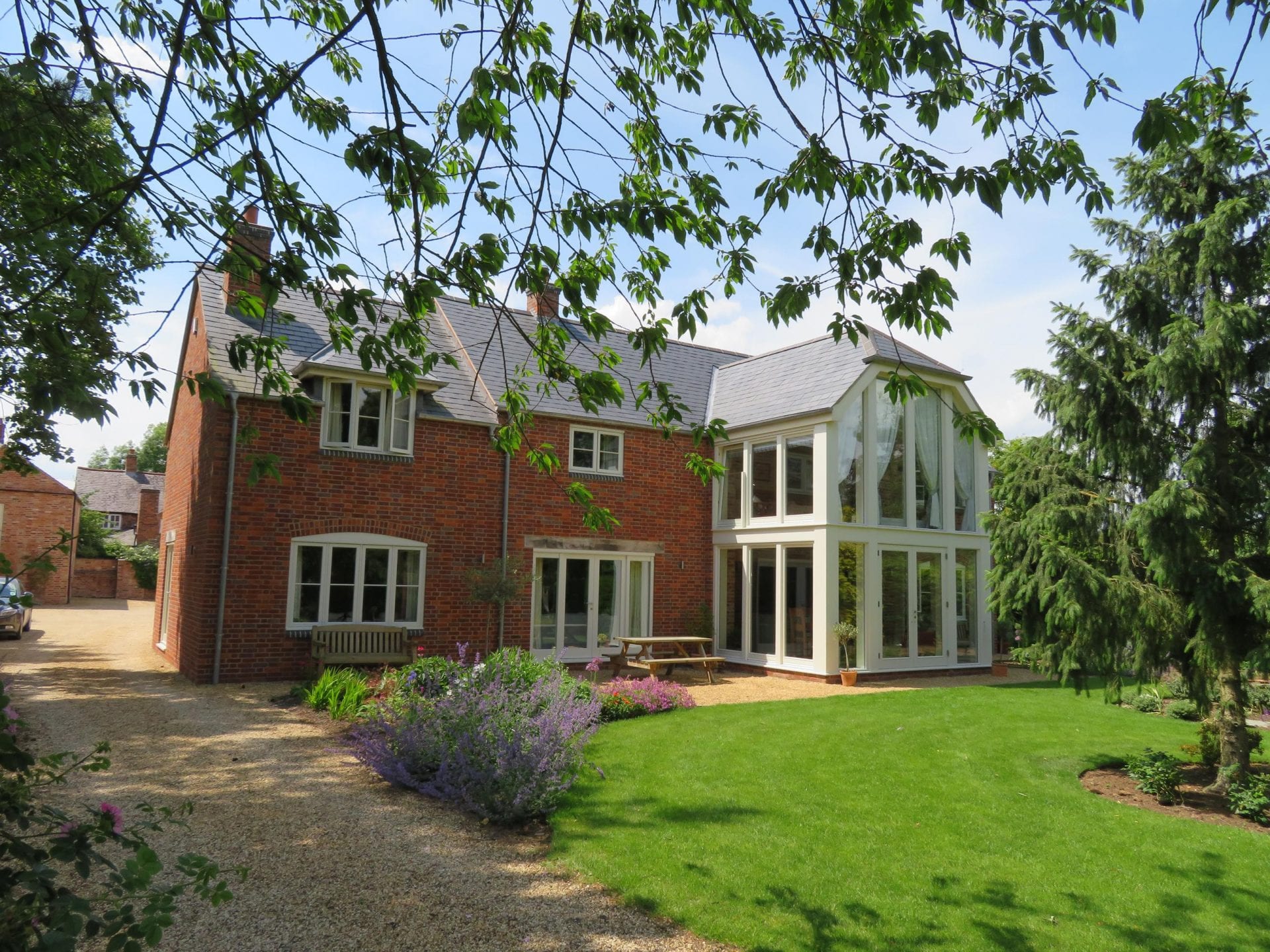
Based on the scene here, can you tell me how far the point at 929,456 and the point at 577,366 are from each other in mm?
8306

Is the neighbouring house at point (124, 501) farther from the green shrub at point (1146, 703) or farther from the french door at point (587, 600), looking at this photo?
the green shrub at point (1146, 703)

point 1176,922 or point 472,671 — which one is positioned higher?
point 472,671

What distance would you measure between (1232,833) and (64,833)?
8.49m

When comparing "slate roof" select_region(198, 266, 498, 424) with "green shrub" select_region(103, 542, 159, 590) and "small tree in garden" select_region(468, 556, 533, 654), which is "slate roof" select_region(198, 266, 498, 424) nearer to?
"small tree in garden" select_region(468, 556, 533, 654)

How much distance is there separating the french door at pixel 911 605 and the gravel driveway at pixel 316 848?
11159 millimetres

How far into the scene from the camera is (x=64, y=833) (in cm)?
276

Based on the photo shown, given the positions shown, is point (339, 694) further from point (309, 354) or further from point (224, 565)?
point (309, 354)

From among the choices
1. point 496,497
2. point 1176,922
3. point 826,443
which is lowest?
point 1176,922

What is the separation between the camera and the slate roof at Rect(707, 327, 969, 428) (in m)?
17.4

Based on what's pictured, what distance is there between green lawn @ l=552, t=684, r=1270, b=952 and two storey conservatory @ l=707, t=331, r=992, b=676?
6.13m

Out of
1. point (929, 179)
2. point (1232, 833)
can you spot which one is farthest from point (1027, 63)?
point (1232, 833)

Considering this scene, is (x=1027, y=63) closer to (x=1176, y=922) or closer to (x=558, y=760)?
(x=1176, y=922)

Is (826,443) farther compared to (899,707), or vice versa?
(826,443)

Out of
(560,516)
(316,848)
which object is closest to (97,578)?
(560,516)
